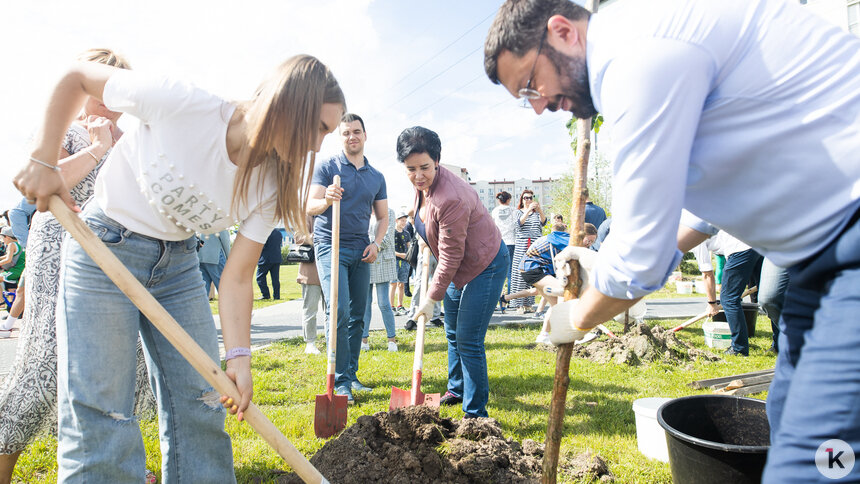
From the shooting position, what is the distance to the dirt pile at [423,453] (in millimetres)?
2584

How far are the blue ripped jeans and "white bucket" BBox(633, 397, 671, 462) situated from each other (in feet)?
7.70

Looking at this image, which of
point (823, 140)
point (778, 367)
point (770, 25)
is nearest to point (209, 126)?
point (770, 25)

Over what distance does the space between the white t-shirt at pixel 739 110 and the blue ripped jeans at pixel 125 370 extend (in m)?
1.72

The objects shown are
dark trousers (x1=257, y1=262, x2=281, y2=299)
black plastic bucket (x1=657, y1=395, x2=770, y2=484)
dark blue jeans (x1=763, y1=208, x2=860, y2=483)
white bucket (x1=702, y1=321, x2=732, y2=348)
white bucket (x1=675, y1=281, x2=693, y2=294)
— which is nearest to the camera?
dark blue jeans (x1=763, y1=208, x2=860, y2=483)

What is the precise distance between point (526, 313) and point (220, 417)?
8.58 meters

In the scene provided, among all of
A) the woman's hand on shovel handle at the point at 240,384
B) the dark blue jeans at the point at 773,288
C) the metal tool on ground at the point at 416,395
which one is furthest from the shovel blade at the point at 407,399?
the dark blue jeans at the point at 773,288

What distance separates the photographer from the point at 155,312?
70.8 inches

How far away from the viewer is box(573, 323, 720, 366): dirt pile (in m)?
5.68

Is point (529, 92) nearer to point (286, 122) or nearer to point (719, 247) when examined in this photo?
point (286, 122)

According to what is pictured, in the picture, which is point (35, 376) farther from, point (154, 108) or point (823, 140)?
point (823, 140)

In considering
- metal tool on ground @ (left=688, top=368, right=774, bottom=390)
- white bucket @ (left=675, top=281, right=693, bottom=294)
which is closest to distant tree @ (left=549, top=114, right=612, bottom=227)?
white bucket @ (left=675, top=281, right=693, bottom=294)

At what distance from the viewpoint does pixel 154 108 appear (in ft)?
5.73

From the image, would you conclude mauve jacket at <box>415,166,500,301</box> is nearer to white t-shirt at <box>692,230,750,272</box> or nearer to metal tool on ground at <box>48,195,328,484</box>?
metal tool on ground at <box>48,195,328,484</box>

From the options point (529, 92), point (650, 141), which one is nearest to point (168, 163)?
point (529, 92)
